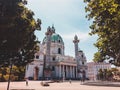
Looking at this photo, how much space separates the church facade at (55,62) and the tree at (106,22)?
238 ft

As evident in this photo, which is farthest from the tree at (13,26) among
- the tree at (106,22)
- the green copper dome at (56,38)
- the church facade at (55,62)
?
the green copper dome at (56,38)

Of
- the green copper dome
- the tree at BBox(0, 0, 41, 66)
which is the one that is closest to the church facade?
the green copper dome

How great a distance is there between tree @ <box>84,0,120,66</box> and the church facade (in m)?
72.4

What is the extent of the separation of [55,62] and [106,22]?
8417 centimetres

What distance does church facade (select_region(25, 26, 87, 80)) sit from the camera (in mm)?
89519

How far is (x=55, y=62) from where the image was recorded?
3782 inches

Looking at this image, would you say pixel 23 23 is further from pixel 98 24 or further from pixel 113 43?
pixel 113 43

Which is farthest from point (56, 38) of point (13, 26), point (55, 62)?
point (13, 26)

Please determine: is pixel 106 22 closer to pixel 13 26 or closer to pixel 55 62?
pixel 13 26

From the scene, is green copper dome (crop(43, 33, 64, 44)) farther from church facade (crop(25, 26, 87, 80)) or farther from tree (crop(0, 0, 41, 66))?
tree (crop(0, 0, 41, 66))

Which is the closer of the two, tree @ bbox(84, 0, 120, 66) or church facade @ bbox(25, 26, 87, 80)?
tree @ bbox(84, 0, 120, 66)

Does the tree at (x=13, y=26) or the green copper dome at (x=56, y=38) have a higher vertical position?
the green copper dome at (x=56, y=38)

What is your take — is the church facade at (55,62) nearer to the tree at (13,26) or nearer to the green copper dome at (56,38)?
the green copper dome at (56,38)

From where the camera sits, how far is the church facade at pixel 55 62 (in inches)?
3524
